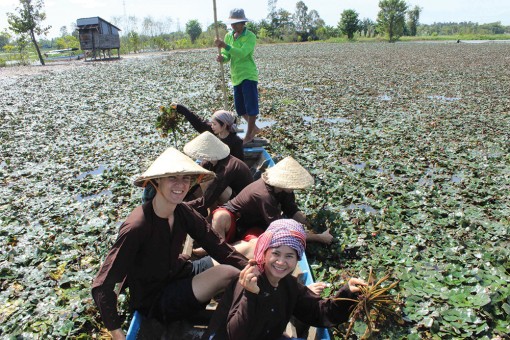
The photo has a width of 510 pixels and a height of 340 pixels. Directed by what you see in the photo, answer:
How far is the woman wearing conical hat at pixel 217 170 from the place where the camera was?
3.77 metres

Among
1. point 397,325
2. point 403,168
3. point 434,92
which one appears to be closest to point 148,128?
point 403,168

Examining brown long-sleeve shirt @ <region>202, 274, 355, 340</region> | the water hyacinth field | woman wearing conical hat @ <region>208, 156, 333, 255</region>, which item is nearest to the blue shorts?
the water hyacinth field

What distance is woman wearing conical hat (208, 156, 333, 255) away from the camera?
3.36m

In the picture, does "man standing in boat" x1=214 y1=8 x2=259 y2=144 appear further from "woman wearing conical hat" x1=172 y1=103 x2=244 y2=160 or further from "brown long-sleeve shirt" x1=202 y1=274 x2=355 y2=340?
"brown long-sleeve shirt" x1=202 y1=274 x2=355 y2=340

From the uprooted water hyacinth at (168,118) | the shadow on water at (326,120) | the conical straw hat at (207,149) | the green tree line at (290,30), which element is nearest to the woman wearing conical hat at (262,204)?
the conical straw hat at (207,149)

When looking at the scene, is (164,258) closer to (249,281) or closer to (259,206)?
(249,281)

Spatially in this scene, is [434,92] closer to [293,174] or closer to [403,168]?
[403,168]

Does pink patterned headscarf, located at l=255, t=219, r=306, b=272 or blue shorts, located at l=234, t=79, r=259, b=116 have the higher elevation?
blue shorts, located at l=234, t=79, r=259, b=116

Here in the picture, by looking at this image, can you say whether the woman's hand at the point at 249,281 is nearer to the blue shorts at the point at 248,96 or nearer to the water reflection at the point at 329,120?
the blue shorts at the point at 248,96

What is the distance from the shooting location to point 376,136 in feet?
26.8

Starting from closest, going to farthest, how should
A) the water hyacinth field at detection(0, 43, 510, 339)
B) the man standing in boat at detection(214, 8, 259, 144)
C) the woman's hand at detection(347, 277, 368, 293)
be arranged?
the woman's hand at detection(347, 277, 368, 293)
the water hyacinth field at detection(0, 43, 510, 339)
the man standing in boat at detection(214, 8, 259, 144)

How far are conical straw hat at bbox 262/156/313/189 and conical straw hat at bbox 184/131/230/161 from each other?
0.64 metres

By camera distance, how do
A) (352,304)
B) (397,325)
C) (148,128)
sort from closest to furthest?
(352,304) → (397,325) → (148,128)

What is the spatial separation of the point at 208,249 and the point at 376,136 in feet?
20.9
